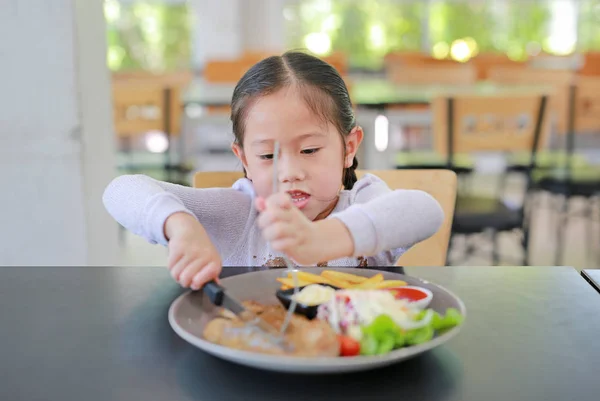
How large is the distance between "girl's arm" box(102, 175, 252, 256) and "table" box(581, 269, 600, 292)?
0.61 meters

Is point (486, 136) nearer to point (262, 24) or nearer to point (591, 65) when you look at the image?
point (591, 65)

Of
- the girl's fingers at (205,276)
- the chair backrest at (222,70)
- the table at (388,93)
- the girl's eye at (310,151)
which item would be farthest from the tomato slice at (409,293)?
the chair backrest at (222,70)

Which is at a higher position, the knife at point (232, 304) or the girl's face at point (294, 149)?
the girl's face at point (294, 149)

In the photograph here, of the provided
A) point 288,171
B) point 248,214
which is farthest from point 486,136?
point 288,171

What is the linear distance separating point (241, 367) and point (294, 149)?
631mm

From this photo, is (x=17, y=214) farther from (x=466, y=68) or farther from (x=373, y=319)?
(x=466, y=68)

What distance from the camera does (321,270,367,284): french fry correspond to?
0.90m

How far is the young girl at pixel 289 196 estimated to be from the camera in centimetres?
92

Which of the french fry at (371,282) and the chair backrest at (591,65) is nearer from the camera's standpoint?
the french fry at (371,282)

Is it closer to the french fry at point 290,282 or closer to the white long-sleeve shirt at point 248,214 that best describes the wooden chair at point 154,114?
the white long-sleeve shirt at point 248,214

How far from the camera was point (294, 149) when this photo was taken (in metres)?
1.27

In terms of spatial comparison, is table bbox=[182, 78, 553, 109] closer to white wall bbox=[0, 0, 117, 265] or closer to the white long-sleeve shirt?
white wall bbox=[0, 0, 117, 265]

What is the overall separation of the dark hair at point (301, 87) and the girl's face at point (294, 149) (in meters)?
0.02

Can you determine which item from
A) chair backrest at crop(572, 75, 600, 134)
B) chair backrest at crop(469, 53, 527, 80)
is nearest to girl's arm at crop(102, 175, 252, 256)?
chair backrest at crop(572, 75, 600, 134)
